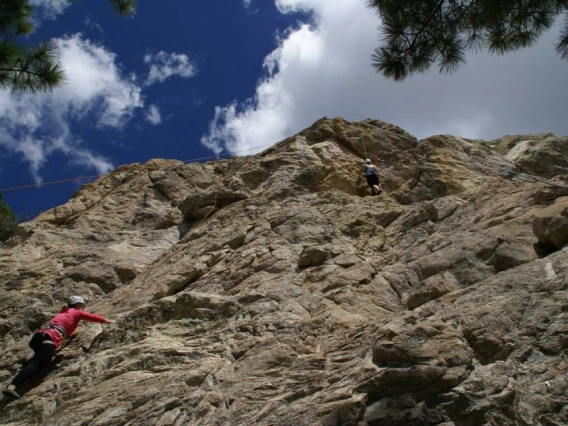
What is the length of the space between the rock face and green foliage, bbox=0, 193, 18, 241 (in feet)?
39.3

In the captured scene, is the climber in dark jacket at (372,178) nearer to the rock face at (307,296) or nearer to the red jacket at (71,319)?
the rock face at (307,296)

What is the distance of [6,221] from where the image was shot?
85.5ft

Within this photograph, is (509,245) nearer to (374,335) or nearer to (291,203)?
(374,335)

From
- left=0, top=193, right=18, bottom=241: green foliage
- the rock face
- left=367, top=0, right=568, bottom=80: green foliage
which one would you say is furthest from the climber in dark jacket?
left=0, top=193, right=18, bottom=241: green foliage

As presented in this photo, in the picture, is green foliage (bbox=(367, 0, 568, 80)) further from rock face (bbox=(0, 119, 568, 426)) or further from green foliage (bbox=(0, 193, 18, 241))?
green foliage (bbox=(0, 193, 18, 241))

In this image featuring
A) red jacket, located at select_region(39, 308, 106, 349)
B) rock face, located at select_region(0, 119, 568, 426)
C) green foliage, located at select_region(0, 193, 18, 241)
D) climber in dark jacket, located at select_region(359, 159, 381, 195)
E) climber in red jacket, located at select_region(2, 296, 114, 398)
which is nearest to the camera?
rock face, located at select_region(0, 119, 568, 426)

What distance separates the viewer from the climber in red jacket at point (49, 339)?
7543 mm

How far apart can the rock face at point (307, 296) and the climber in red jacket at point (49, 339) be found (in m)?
0.17

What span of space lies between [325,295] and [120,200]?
27.6ft

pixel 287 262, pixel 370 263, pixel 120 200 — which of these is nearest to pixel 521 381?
pixel 370 263

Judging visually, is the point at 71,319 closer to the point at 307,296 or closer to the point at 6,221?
the point at 307,296

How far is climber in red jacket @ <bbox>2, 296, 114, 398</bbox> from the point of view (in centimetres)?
754

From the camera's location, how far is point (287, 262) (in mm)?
9703

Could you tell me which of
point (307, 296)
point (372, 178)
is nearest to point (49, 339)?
point (307, 296)
